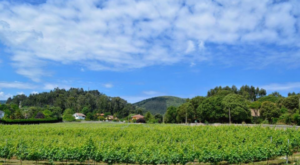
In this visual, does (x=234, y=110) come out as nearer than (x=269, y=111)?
Yes

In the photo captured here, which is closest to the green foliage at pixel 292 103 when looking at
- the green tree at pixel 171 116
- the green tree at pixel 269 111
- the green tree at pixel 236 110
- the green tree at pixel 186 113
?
the green tree at pixel 269 111

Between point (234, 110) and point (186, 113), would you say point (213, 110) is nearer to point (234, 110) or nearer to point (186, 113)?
point (234, 110)

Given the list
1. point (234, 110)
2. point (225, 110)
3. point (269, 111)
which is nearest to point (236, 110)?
point (234, 110)

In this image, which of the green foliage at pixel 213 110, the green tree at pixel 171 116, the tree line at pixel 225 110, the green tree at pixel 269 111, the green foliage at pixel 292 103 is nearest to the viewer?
the tree line at pixel 225 110

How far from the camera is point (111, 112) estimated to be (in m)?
138

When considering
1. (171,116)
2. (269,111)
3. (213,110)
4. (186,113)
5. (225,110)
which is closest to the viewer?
(225,110)

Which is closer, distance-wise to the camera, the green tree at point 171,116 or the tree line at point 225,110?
the tree line at point 225,110

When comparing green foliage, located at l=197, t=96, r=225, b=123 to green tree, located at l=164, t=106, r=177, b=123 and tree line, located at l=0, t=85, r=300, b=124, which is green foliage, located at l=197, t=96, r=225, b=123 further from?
green tree, located at l=164, t=106, r=177, b=123

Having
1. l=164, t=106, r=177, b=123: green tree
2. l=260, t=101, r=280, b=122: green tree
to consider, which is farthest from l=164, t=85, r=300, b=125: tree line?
l=164, t=106, r=177, b=123: green tree

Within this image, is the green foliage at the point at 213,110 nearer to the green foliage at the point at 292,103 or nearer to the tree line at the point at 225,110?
the tree line at the point at 225,110

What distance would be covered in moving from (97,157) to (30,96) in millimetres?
170631

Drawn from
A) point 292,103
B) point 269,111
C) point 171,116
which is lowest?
point 171,116

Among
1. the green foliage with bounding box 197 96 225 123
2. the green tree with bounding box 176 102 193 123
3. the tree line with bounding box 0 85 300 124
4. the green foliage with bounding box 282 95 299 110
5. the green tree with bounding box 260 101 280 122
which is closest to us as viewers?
the tree line with bounding box 0 85 300 124

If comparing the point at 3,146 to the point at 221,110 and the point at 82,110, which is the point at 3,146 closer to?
the point at 221,110
